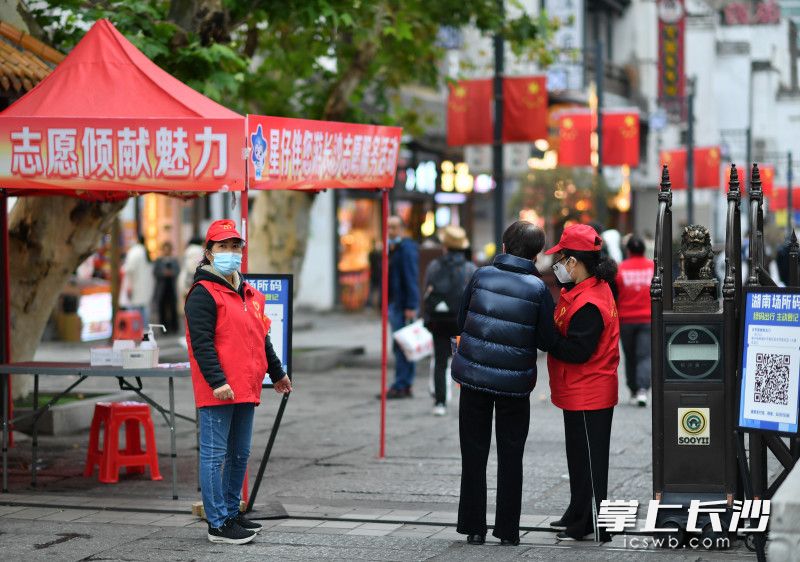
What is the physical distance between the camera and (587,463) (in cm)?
834

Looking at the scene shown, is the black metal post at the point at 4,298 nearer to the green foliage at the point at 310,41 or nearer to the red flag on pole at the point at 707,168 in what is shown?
the green foliage at the point at 310,41

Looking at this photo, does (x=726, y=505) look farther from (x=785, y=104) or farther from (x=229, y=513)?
(x=785, y=104)

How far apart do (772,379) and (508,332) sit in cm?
150

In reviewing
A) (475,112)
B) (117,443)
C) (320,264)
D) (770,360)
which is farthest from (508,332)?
(320,264)

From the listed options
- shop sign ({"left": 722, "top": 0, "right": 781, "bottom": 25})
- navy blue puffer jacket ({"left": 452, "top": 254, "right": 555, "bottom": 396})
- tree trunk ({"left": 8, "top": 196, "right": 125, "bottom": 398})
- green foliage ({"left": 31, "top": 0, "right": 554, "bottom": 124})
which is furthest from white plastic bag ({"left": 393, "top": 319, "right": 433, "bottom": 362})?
shop sign ({"left": 722, "top": 0, "right": 781, "bottom": 25})

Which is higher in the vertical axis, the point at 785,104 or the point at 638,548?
the point at 785,104

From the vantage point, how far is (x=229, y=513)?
8.55 m

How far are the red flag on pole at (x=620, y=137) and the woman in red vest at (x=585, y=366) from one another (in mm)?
23982

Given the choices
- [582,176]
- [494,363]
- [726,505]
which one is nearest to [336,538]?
[494,363]

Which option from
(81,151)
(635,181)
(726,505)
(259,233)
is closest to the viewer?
(726,505)

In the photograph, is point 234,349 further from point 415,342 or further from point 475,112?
point 475,112

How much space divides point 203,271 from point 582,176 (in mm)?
25454

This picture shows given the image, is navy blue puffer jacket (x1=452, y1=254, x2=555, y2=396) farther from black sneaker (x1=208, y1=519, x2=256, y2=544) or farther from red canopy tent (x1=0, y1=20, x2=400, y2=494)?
red canopy tent (x1=0, y1=20, x2=400, y2=494)

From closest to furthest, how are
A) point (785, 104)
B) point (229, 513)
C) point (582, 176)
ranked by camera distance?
point (229, 513), point (582, 176), point (785, 104)
